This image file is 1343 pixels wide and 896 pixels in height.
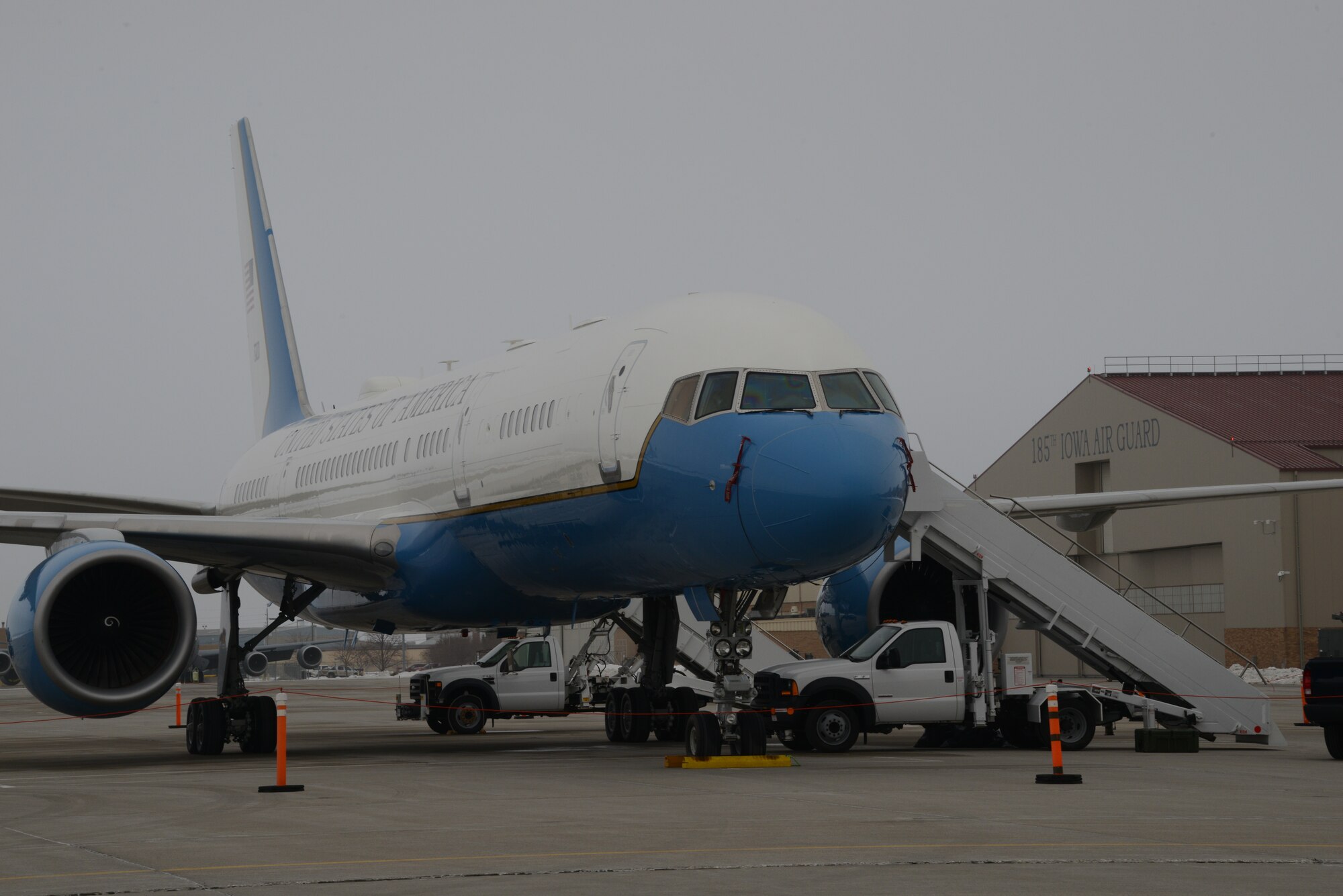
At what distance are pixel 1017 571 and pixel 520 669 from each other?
30.1 feet

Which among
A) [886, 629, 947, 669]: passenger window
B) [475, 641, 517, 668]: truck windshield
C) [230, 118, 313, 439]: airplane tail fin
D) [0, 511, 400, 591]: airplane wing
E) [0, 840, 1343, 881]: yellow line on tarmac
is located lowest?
[0, 840, 1343, 881]: yellow line on tarmac

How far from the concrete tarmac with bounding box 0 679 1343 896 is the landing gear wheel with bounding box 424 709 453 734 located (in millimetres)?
7030

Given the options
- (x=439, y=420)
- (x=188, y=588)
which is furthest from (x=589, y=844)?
(x=439, y=420)

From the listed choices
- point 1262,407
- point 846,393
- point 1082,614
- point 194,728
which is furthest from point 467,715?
point 1262,407

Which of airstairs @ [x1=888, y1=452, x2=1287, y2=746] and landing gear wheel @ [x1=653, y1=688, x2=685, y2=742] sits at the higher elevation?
airstairs @ [x1=888, y1=452, x2=1287, y2=746]

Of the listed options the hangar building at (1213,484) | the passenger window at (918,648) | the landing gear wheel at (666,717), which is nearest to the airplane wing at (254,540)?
the landing gear wheel at (666,717)

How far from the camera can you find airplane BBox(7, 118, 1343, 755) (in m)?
14.2

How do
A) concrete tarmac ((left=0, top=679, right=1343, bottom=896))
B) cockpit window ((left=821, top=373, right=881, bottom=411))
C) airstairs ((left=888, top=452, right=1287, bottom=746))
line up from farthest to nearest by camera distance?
1. airstairs ((left=888, top=452, right=1287, bottom=746))
2. cockpit window ((left=821, top=373, right=881, bottom=411))
3. concrete tarmac ((left=0, top=679, right=1343, bottom=896))

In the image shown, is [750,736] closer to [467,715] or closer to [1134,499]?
[1134,499]

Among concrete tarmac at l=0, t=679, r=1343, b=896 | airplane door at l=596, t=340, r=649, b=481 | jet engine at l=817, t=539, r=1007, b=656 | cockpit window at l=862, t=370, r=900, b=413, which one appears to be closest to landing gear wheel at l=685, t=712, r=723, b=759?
concrete tarmac at l=0, t=679, r=1343, b=896

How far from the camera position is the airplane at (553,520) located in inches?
560

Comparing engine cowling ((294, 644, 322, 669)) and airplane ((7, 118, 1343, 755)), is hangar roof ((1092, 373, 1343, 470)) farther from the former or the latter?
engine cowling ((294, 644, 322, 669))

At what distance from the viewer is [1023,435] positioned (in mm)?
57375

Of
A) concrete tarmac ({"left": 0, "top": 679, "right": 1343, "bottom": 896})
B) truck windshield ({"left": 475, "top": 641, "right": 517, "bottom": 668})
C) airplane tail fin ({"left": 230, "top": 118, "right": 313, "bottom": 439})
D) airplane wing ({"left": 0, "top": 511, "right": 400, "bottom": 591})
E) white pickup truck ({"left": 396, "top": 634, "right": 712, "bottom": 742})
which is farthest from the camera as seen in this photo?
airplane tail fin ({"left": 230, "top": 118, "right": 313, "bottom": 439})
